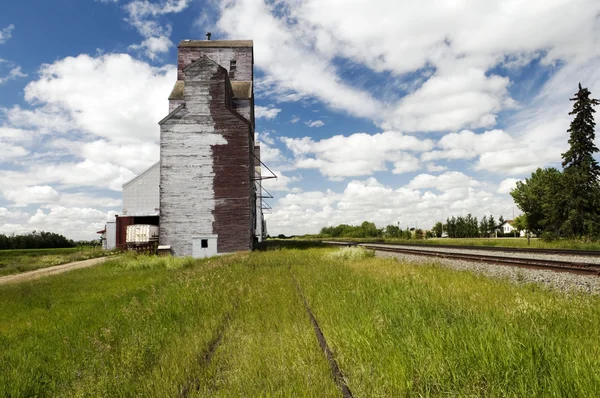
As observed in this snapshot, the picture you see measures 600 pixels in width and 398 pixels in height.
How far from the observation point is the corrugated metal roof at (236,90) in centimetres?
3472

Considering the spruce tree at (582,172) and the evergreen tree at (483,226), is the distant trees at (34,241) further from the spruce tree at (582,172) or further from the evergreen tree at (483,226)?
the evergreen tree at (483,226)

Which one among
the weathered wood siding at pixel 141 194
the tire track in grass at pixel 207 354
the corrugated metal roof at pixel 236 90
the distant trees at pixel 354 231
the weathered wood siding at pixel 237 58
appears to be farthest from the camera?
the distant trees at pixel 354 231

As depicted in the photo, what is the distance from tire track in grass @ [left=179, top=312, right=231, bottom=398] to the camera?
12.1 feet

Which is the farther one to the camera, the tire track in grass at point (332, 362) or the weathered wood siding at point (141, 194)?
the weathered wood siding at point (141, 194)

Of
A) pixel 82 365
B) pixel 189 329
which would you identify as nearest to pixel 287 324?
pixel 189 329

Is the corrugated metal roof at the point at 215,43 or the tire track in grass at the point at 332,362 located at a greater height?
the corrugated metal roof at the point at 215,43

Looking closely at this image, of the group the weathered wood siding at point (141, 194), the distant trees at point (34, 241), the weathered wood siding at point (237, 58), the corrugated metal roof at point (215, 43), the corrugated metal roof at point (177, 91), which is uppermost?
the corrugated metal roof at point (215, 43)

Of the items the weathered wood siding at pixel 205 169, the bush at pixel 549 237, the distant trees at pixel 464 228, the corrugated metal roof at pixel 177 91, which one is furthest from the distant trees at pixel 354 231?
the weathered wood siding at pixel 205 169

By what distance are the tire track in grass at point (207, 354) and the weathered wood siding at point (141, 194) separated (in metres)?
34.8

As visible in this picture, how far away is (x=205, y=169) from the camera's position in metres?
28.5

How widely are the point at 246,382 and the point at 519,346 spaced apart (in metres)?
2.87

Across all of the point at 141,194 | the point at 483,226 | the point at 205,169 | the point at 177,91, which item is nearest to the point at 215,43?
the point at 177,91

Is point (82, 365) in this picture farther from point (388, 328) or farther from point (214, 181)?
point (214, 181)

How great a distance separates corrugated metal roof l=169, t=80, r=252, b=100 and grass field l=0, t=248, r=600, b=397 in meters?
29.0
